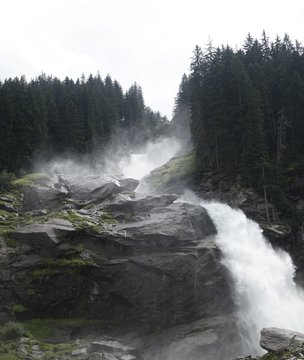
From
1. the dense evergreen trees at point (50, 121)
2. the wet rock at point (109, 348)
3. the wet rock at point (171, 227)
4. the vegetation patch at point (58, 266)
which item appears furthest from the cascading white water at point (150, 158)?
the wet rock at point (109, 348)

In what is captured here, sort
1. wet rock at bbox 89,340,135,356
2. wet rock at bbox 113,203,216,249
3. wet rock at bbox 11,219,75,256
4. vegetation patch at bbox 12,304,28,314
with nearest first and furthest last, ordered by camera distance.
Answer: wet rock at bbox 89,340,135,356, vegetation patch at bbox 12,304,28,314, wet rock at bbox 11,219,75,256, wet rock at bbox 113,203,216,249

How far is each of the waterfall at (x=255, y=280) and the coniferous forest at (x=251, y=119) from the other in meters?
9.36

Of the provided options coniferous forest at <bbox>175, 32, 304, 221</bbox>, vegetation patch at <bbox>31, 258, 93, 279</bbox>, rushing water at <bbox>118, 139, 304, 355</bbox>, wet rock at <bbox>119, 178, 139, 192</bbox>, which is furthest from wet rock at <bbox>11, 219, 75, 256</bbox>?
coniferous forest at <bbox>175, 32, 304, 221</bbox>

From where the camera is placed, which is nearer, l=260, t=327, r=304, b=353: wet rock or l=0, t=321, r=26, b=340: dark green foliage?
l=260, t=327, r=304, b=353: wet rock

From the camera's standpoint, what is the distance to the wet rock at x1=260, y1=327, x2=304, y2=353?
926 inches

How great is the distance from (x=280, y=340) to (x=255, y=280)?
37.8 feet

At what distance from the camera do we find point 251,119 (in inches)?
2181

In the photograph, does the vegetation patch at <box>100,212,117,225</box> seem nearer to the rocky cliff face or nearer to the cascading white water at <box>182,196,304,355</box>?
the rocky cliff face

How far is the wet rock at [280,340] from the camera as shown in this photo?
23.5 metres

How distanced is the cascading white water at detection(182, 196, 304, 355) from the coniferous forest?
9.43 meters

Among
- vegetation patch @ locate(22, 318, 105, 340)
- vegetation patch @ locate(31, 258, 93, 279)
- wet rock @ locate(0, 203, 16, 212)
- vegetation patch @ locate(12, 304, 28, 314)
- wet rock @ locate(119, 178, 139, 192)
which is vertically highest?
wet rock @ locate(119, 178, 139, 192)

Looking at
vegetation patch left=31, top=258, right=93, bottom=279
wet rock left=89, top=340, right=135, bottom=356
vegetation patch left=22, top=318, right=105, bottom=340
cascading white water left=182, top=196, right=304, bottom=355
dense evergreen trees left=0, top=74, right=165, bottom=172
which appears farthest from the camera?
dense evergreen trees left=0, top=74, right=165, bottom=172

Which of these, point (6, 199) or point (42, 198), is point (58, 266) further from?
point (6, 199)

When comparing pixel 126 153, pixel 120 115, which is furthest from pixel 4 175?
pixel 120 115
